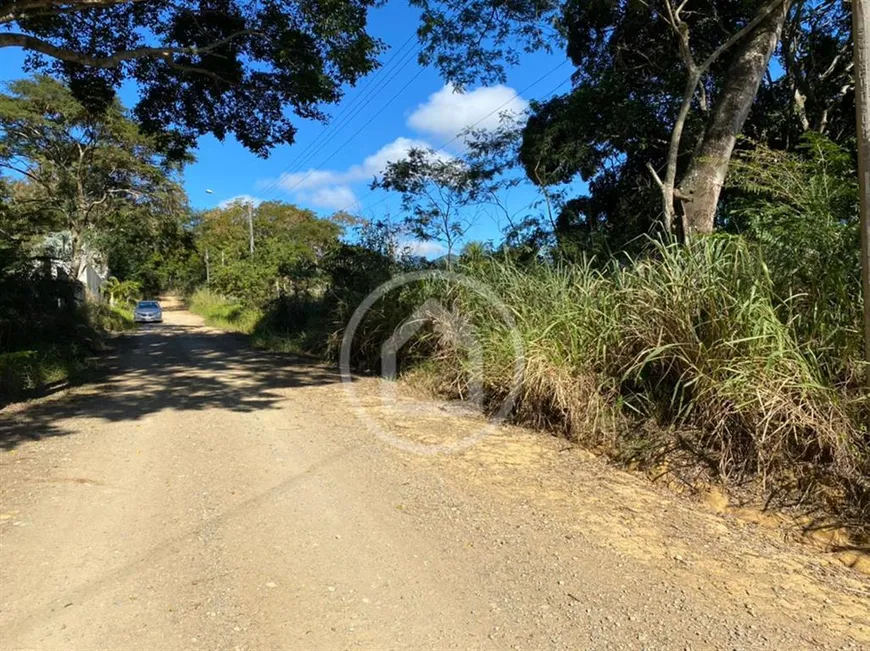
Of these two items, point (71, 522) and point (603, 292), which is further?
point (603, 292)

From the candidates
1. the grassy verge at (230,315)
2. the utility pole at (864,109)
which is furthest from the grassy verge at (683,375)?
the grassy verge at (230,315)

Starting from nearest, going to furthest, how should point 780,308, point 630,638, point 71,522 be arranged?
point 630,638 < point 71,522 < point 780,308

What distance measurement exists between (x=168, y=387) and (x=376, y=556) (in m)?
6.98

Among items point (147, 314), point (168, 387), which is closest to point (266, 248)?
point (147, 314)

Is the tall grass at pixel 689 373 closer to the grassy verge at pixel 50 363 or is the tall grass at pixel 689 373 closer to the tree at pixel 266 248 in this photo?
the grassy verge at pixel 50 363

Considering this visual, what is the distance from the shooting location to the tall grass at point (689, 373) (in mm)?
4418

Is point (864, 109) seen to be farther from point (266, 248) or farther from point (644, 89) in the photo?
point (266, 248)

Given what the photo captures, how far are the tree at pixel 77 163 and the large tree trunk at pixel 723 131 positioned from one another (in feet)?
54.9

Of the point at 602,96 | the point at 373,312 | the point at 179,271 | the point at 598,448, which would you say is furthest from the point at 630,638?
the point at 179,271

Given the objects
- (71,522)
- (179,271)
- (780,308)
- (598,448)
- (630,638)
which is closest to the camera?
(630,638)

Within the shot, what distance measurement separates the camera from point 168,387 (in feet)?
30.6

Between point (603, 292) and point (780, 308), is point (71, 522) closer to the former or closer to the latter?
point (603, 292)

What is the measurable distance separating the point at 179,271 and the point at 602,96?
181 ft

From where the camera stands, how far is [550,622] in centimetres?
281
